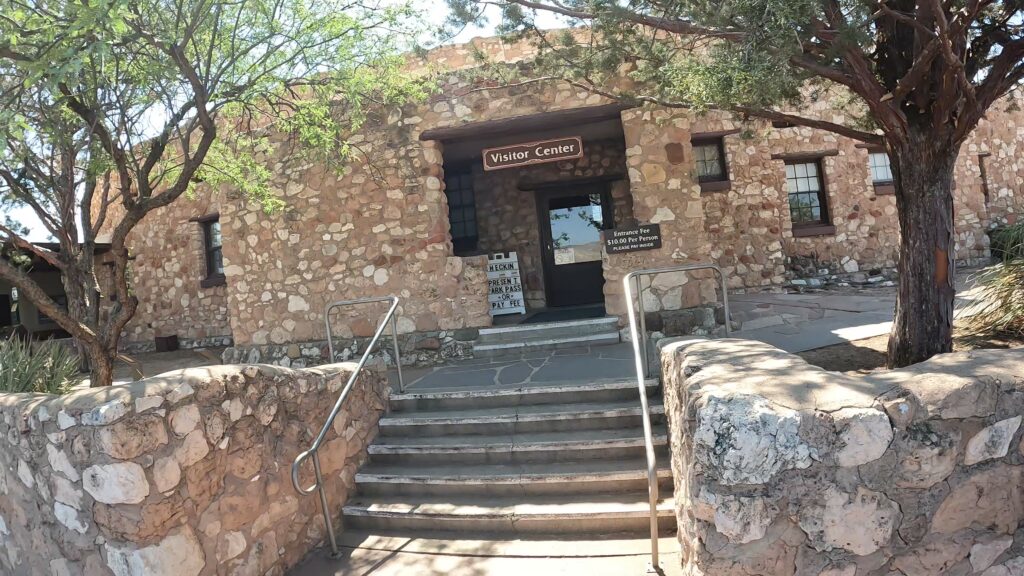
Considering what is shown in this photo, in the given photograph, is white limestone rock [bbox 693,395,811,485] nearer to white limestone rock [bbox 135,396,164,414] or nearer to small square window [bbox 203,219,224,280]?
white limestone rock [bbox 135,396,164,414]

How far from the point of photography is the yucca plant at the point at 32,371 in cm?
409

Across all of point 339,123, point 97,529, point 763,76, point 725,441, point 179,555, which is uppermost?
point 339,123

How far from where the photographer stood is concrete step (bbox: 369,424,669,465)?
3625mm

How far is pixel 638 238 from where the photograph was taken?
644 centimetres

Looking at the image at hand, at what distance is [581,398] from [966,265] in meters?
11.2

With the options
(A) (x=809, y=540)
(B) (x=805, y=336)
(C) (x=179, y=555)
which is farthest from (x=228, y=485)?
(B) (x=805, y=336)

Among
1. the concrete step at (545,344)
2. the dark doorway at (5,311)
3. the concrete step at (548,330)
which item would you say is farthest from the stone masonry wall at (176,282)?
the concrete step at (545,344)

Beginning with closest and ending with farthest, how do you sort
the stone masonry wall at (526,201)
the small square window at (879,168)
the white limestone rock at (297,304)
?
the white limestone rock at (297,304), the stone masonry wall at (526,201), the small square window at (879,168)

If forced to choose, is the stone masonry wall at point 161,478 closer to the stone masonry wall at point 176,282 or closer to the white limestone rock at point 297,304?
the white limestone rock at point 297,304

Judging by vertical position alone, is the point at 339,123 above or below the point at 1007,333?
above

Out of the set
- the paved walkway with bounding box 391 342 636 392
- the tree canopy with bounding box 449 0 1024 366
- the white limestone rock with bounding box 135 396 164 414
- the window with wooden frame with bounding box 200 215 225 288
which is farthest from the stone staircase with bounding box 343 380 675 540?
the window with wooden frame with bounding box 200 215 225 288

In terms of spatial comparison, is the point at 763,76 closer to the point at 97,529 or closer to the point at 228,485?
the point at 228,485

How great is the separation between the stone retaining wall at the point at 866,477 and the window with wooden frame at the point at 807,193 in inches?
363

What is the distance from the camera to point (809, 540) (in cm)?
201
